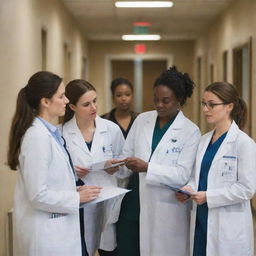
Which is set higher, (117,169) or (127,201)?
(117,169)

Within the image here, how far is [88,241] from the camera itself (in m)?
3.00

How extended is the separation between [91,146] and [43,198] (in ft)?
2.74

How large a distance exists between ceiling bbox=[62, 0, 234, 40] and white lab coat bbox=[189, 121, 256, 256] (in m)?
6.04

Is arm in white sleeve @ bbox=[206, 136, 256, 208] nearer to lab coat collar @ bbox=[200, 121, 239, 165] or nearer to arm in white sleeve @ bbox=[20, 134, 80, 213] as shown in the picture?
lab coat collar @ bbox=[200, 121, 239, 165]

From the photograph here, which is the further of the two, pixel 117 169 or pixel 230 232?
pixel 117 169

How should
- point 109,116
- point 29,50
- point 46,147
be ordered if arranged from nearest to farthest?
1. point 46,147
2. point 109,116
3. point 29,50

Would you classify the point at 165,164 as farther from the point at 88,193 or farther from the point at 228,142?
the point at 88,193

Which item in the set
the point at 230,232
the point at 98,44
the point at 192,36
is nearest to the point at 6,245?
the point at 230,232

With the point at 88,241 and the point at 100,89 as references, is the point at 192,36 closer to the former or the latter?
the point at 100,89

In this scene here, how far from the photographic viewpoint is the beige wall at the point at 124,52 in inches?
581

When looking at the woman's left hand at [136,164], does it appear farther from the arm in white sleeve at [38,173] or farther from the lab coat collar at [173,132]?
the arm in white sleeve at [38,173]

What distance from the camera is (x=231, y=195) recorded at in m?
2.54

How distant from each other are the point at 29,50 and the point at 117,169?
9.46ft

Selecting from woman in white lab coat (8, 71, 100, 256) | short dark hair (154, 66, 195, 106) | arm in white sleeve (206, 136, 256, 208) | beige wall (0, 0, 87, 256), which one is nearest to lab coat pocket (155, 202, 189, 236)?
arm in white sleeve (206, 136, 256, 208)
